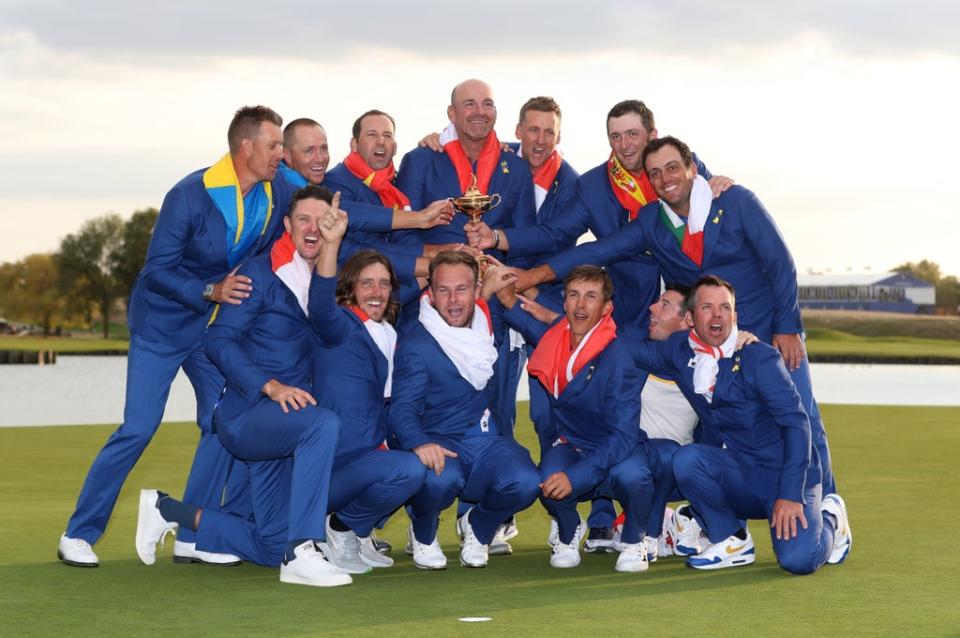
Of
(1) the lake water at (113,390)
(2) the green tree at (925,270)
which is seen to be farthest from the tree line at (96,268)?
(2) the green tree at (925,270)

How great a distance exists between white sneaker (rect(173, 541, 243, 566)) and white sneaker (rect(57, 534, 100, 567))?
1.40 ft

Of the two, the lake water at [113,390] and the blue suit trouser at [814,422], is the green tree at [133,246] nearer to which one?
the lake water at [113,390]

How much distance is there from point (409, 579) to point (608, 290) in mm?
1850

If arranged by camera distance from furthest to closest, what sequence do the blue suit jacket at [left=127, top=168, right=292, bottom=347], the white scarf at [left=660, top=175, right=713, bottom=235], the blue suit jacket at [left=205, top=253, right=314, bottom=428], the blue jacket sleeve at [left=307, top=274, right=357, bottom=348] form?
the white scarf at [left=660, top=175, right=713, bottom=235] → the blue suit jacket at [left=127, top=168, right=292, bottom=347] → the blue suit jacket at [left=205, top=253, right=314, bottom=428] → the blue jacket sleeve at [left=307, top=274, right=357, bottom=348]

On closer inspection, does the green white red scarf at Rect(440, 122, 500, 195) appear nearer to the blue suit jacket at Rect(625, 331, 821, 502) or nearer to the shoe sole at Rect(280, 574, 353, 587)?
the blue suit jacket at Rect(625, 331, 821, 502)

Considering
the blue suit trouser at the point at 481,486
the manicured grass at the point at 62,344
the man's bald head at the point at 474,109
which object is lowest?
the manicured grass at the point at 62,344

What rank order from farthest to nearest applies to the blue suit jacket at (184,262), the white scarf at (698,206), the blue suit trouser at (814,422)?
the white scarf at (698,206) < the blue suit trouser at (814,422) < the blue suit jacket at (184,262)

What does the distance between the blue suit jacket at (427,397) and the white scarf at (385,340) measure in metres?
0.05

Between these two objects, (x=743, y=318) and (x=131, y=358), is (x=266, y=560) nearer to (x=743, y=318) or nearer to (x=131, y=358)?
(x=131, y=358)

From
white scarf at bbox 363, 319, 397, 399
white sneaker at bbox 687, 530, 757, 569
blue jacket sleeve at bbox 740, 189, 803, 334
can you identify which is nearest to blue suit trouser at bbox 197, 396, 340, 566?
white scarf at bbox 363, 319, 397, 399

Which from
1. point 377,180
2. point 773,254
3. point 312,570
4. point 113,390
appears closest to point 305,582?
point 312,570

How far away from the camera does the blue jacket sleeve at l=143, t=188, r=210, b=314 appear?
7.13 m

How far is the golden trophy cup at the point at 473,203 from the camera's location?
7789 millimetres

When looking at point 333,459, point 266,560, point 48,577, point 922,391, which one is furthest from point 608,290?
point 922,391
